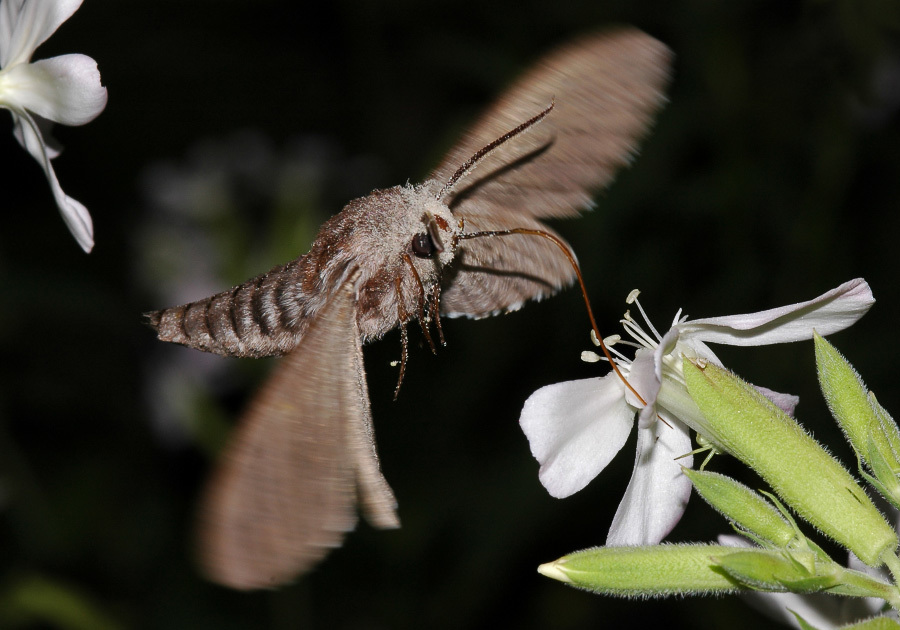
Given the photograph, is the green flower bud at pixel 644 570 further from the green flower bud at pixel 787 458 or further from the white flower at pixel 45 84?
the white flower at pixel 45 84

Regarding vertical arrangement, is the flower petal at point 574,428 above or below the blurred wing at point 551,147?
below

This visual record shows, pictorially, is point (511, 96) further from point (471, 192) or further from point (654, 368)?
point (654, 368)

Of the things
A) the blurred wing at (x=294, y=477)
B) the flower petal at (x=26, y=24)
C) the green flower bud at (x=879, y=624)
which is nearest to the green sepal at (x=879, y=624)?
the green flower bud at (x=879, y=624)

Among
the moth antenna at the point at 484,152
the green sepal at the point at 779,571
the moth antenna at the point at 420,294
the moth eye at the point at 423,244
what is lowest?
the green sepal at the point at 779,571

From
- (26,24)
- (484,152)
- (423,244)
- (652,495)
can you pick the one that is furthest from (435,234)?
(26,24)

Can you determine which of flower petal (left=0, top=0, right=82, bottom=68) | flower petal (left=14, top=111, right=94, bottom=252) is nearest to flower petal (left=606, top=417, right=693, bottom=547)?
flower petal (left=14, top=111, right=94, bottom=252)

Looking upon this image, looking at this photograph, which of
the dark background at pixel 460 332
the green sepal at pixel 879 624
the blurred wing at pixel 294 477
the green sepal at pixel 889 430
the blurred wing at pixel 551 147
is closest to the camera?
the blurred wing at pixel 294 477

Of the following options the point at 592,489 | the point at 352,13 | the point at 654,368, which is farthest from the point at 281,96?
the point at 654,368
